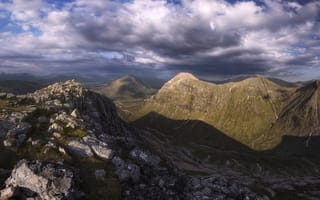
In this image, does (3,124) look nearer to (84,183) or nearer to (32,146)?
(32,146)

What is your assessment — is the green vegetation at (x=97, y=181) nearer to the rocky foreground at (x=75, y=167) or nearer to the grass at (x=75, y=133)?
the rocky foreground at (x=75, y=167)

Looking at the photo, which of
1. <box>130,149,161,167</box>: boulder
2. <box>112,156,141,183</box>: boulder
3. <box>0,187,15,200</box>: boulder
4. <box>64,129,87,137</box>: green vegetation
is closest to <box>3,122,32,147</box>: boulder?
<box>64,129,87,137</box>: green vegetation

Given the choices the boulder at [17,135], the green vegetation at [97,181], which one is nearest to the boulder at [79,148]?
the green vegetation at [97,181]

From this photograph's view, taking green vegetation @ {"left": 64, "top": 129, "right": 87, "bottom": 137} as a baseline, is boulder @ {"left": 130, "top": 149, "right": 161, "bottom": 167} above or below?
below

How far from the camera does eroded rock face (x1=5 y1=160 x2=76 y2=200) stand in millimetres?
59094

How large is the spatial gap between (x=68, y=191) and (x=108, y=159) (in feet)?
53.4

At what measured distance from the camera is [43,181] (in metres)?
59.9

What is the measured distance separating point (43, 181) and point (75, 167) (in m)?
9.62

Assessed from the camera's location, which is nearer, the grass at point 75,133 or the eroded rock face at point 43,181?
the eroded rock face at point 43,181

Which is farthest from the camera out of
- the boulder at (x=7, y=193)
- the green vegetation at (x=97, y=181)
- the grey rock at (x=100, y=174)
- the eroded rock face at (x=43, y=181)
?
the grey rock at (x=100, y=174)

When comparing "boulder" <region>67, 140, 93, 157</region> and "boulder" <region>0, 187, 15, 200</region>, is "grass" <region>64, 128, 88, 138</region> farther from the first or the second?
"boulder" <region>0, 187, 15, 200</region>

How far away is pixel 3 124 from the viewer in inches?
3332

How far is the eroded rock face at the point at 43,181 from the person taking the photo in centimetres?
5909

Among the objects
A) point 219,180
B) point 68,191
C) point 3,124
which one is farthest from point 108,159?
point 219,180
